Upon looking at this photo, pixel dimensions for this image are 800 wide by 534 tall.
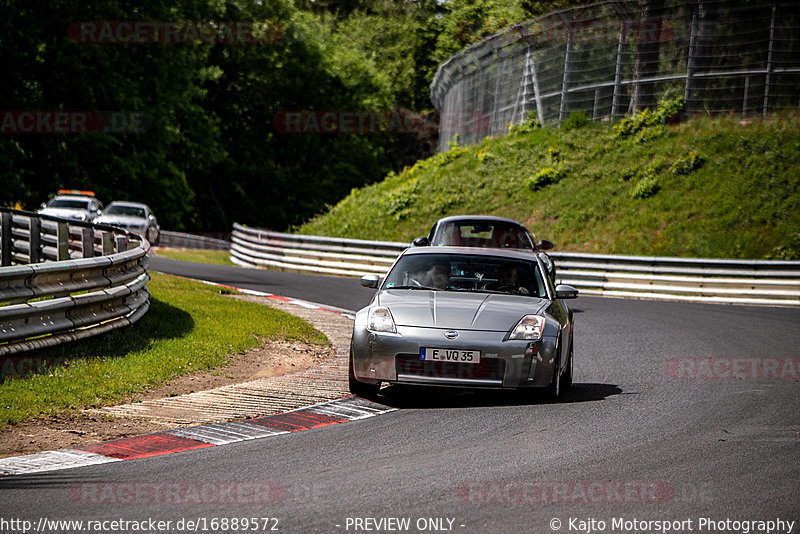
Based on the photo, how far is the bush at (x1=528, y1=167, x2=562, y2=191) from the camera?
32531 millimetres

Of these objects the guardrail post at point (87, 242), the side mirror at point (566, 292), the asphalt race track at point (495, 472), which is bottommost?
the asphalt race track at point (495, 472)

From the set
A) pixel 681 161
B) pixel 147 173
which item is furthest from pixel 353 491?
pixel 147 173

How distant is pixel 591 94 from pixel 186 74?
28185 mm

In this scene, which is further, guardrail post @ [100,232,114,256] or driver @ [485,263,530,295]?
guardrail post @ [100,232,114,256]

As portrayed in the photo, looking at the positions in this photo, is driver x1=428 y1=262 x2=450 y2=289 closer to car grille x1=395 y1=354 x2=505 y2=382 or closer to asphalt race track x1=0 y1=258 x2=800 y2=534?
asphalt race track x1=0 y1=258 x2=800 y2=534

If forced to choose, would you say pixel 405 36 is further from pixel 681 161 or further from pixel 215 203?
pixel 681 161

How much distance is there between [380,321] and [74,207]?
27.2 metres

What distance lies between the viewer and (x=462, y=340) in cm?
838

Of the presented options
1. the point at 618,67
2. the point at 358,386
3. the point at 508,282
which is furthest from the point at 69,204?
the point at 358,386

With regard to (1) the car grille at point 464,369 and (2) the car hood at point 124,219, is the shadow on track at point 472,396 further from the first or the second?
(2) the car hood at point 124,219

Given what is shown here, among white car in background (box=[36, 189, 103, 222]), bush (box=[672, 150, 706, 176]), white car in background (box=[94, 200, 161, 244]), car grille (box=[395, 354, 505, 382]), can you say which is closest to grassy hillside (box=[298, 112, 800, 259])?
bush (box=[672, 150, 706, 176])

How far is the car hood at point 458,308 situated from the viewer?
8555mm

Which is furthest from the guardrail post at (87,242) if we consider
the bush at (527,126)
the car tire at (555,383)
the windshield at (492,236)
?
the bush at (527,126)

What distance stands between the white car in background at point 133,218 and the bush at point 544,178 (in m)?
13.5
